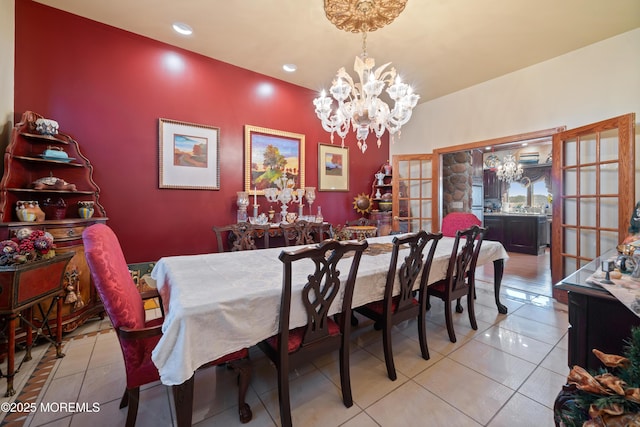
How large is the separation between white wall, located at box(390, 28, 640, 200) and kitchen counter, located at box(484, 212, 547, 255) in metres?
2.76

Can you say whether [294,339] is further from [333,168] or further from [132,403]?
[333,168]

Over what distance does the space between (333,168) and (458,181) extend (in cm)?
302

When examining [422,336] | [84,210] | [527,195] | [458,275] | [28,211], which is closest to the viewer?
[422,336]

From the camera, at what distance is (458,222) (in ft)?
11.0

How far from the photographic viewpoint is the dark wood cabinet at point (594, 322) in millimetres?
1058

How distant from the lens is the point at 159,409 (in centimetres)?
142

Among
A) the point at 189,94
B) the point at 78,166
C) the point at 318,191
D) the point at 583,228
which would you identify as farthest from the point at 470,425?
the point at 189,94

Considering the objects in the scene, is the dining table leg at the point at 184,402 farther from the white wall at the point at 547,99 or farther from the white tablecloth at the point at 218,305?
the white wall at the point at 547,99

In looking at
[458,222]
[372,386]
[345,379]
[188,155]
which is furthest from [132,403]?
[458,222]

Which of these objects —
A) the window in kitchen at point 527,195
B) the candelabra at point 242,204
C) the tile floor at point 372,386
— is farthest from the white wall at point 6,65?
the window in kitchen at point 527,195

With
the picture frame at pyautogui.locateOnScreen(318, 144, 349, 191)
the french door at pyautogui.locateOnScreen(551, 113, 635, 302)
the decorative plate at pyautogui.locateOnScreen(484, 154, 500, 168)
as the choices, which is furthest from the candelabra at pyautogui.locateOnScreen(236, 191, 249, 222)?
the decorative plate at pyautogui.locateOnScreen(484, 154, 500, 168)

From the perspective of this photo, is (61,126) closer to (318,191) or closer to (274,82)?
(274,82)

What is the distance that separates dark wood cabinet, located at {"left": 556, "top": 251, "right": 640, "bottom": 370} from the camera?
1.06m

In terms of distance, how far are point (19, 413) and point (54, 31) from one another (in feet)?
10.5
